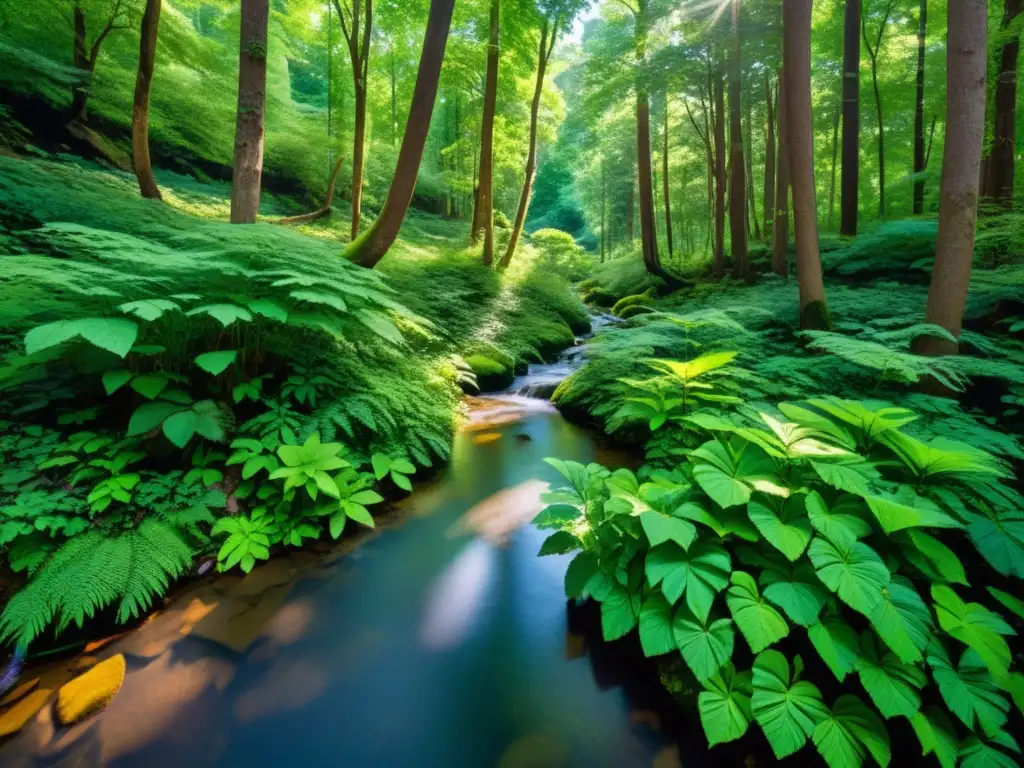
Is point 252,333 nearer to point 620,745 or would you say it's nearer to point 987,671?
point 620,745

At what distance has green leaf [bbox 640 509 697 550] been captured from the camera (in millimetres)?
2291

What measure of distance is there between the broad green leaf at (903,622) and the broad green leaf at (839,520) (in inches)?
10.1

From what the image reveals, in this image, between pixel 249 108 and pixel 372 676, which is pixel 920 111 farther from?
pixel 372 676

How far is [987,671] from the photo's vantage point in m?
1.93

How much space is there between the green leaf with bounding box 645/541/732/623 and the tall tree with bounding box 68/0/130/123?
12653 mm

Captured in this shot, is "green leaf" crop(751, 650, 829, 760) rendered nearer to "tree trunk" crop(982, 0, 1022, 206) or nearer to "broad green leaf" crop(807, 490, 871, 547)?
"broad green leaf" crop(807, 490, 871, 547)

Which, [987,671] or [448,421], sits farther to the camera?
[448,421]

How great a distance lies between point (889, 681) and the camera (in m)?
1.94

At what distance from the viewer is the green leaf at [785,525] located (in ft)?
7.16

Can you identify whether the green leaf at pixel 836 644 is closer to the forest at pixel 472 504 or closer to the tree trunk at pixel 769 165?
the forest at pixel 472 504

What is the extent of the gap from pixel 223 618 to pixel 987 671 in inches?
164

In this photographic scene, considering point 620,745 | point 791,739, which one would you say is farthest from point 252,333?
point 791,739

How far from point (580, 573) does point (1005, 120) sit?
36.1ft

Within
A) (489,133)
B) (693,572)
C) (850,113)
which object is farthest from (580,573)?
(850,113)
